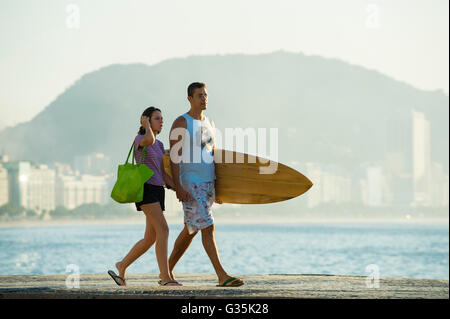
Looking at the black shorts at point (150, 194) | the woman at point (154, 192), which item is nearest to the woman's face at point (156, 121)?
the woman at point (154, 192)

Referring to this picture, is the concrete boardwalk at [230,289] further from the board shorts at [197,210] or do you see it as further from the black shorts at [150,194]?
the black shorts at [150,194]

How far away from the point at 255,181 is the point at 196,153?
1.16 m

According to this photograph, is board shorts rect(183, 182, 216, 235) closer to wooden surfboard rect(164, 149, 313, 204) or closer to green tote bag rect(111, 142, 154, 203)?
green tote bag rect(111, 142, 154, 203)

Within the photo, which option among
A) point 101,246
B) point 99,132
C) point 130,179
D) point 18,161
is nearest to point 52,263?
point 101,246

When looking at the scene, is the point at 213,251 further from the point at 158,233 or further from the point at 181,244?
the point at 158,233

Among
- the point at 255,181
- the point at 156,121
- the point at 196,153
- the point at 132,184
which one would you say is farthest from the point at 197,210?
the point at 255,181

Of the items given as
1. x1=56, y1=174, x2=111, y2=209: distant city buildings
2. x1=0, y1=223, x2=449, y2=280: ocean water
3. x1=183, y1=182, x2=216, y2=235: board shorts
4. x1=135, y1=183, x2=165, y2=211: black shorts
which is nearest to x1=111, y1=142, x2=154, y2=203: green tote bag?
x1=135, y1=183, x2=165, y2=211: black shorts

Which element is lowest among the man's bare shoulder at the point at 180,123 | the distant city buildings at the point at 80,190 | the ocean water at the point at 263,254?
the ocean water at the point at 263,254

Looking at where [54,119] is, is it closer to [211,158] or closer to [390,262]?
[390,262]

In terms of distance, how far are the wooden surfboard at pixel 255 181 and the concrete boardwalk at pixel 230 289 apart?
0.85m

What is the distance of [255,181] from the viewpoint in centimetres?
739

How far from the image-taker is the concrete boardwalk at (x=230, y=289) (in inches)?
227

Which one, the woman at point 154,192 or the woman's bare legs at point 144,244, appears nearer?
the woman at point 154,192

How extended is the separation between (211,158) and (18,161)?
18288cm
